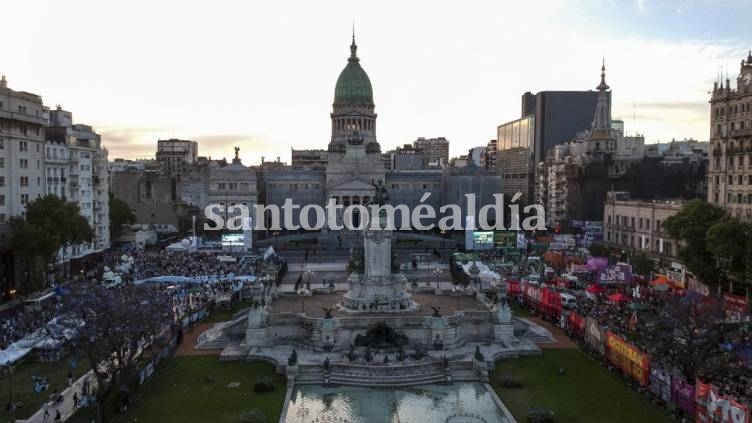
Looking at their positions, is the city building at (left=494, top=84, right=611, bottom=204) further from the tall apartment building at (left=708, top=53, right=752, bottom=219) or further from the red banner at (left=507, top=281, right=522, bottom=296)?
the red banner at (left=507, top=281, right=522, bottom=296)

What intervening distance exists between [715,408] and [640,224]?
202ft

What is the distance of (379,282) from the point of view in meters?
50.7

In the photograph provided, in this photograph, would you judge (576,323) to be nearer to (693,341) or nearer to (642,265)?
(693,341)

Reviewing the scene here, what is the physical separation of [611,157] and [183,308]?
8510cm

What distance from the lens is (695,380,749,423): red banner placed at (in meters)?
27.9

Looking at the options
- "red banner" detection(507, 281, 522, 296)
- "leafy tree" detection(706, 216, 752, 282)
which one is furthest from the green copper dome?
"leafy tree" detection(706, 216, 752, 282)

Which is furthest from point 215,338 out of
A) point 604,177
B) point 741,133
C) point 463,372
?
point 604,177

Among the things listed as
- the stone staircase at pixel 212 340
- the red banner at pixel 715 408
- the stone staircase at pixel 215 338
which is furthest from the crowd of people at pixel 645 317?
the stone staircase at pixel 212 340

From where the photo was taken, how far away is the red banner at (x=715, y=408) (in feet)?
91.5

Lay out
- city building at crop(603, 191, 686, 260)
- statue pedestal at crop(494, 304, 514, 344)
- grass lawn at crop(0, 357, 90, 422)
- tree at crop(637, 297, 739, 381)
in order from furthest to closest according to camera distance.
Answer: city building at crop(603, 191, 686, 260)
statue pedestal at crop(494, 304, 514, 344)
grass lawn at crop(0, 357, 90, 422)
tree at crop(637, 297, 739, 381)

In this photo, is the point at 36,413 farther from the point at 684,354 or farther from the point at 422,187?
the point at 422,187

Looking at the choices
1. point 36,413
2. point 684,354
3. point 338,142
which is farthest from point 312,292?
point 338,142

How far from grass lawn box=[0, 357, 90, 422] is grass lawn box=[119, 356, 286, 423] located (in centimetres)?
472

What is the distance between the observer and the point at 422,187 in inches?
5143
